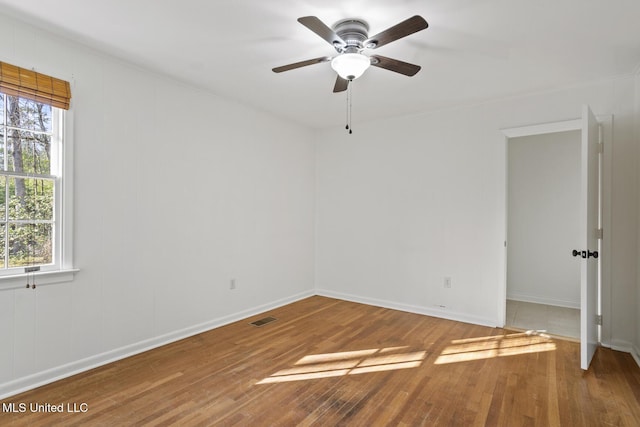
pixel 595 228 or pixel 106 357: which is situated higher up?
pixel 595 228

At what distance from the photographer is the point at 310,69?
3.02 metres

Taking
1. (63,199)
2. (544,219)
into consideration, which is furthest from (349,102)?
(544,219)

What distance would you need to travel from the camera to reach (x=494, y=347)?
320 centimetres

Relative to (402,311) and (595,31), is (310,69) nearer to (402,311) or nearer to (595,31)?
(595,31)

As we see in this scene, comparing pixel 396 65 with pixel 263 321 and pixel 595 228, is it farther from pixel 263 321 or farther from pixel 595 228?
pixel 263 321

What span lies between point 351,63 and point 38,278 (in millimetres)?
2674

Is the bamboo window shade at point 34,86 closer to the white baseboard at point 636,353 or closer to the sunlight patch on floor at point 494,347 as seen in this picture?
the sunlight patch on floor at point 494,347

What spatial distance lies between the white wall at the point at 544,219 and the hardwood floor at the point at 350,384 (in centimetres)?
166

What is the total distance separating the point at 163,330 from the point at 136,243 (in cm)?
88

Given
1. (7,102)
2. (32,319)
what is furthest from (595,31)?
(32,319)

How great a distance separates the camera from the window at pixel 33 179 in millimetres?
2328

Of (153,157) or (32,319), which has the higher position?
(153,157)

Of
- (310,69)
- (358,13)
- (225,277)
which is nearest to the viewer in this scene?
(358,13)

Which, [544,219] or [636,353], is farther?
[544,219]
